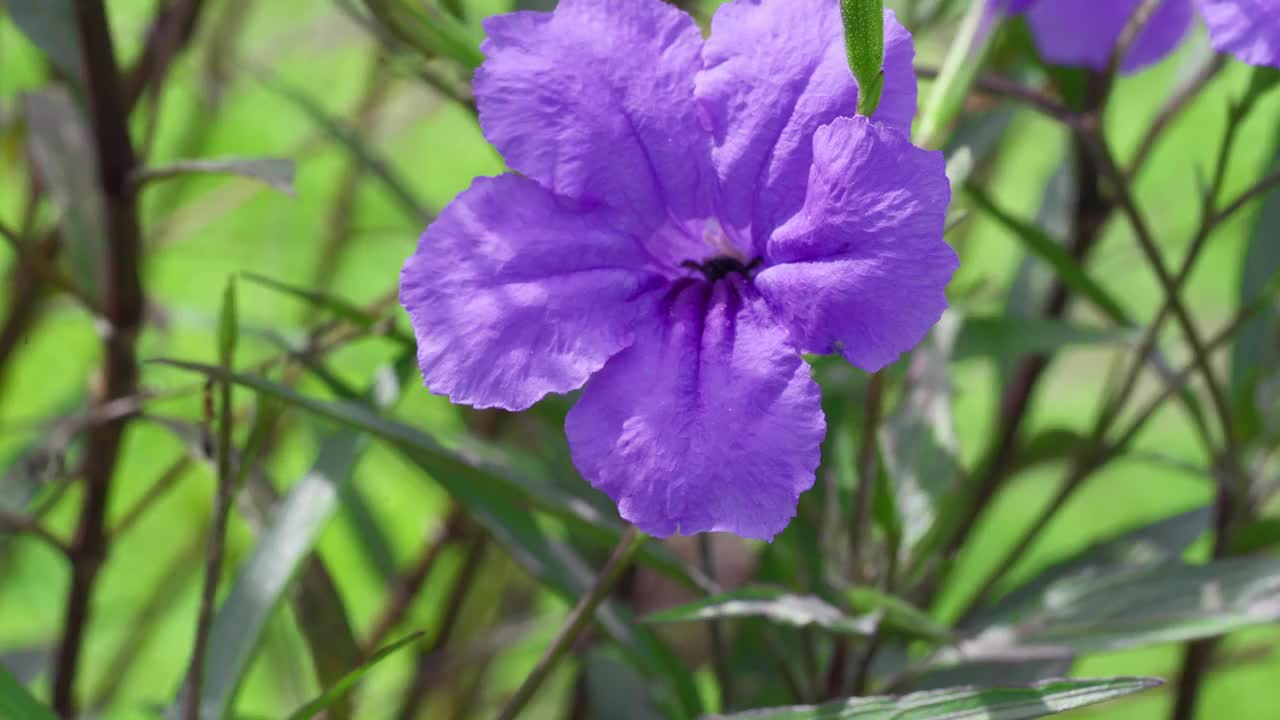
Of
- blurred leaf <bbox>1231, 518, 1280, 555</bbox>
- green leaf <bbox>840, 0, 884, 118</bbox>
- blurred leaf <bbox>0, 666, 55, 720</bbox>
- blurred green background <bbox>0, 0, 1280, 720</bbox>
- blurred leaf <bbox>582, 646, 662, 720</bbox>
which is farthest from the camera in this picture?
blurred green background <bbox>0, 0, 1280, 720</bbox>

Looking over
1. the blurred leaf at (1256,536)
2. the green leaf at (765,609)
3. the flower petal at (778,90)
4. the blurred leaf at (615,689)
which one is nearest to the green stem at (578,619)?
the green leaf at (765,609)

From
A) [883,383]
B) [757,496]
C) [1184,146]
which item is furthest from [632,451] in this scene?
[1184,146]

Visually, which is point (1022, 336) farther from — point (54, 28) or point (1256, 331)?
point (54, 28)

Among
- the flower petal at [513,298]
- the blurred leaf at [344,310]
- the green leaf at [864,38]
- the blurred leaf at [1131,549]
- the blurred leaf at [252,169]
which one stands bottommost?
the blurred leaf at [1131,549]

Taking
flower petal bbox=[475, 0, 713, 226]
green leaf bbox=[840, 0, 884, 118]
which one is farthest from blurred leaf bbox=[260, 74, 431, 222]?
green leaf bbox=[840, 0, 884, 118]

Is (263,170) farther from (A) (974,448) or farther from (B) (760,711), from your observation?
(A) (974,448)

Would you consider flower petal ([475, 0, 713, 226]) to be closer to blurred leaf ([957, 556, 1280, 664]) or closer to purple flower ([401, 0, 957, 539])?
purple flower ([401, 0, 957, 539])

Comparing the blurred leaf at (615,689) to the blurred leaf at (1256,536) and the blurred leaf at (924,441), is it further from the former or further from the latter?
the blurred leaf at (1256,536)
